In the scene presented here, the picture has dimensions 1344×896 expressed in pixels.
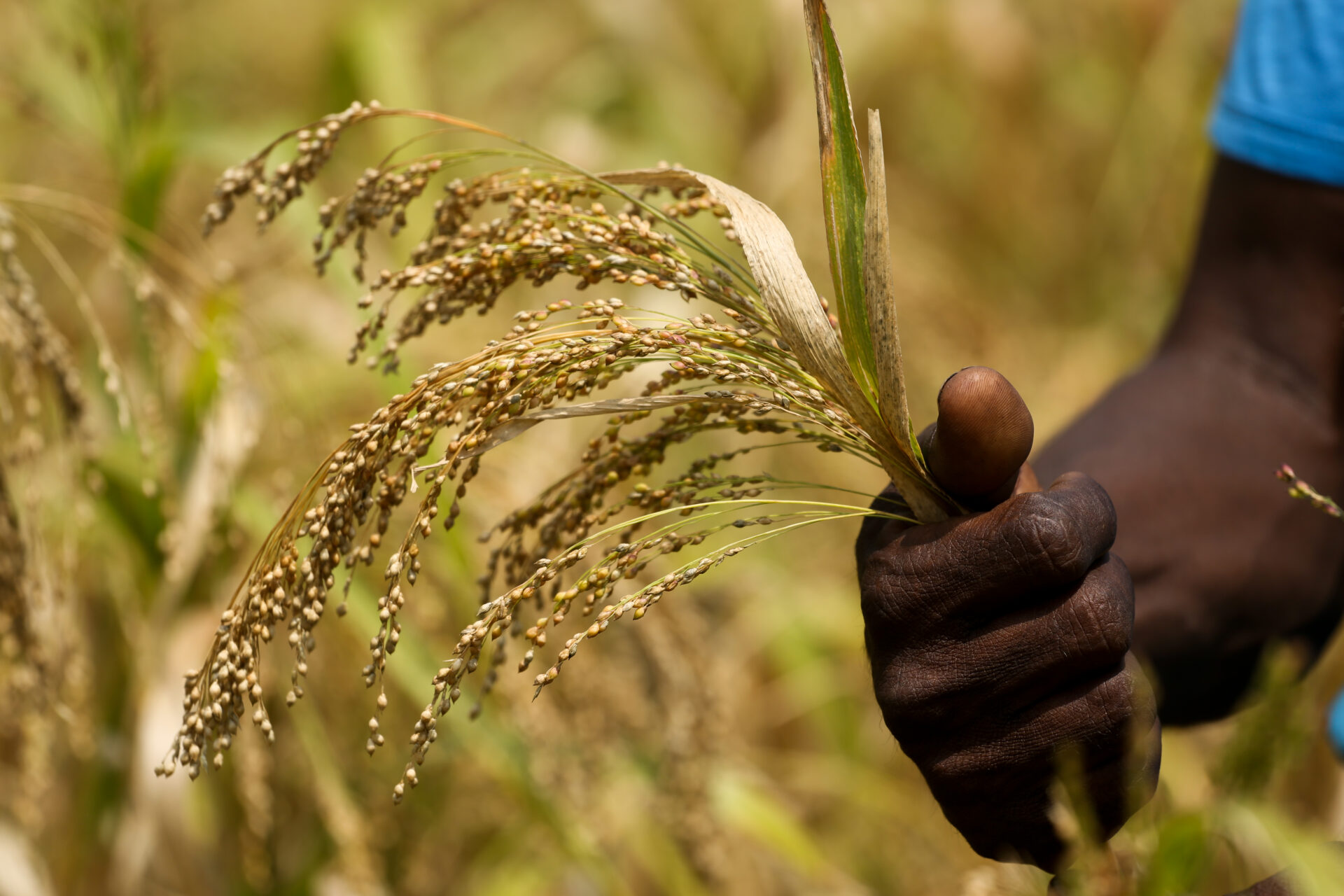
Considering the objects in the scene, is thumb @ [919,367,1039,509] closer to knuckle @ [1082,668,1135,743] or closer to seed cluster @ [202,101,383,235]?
knuckle @ [1082,668,1135,743]

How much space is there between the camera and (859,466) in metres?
3.98

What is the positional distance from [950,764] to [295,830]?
1.95 m

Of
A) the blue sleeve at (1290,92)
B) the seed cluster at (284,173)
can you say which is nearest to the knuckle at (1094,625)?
the seed cluster at (284,173)

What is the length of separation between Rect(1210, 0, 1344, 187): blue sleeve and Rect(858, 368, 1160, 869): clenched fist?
1025mm

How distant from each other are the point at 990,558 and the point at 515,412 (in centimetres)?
49

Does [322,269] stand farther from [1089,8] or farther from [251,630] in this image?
[1089,8]

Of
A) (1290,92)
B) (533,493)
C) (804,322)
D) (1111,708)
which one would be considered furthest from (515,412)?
(1290,92)

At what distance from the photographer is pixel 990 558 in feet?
3.55

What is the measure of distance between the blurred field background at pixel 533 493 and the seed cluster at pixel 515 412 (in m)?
0.50

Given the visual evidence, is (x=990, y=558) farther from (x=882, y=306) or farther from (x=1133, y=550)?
(x=1133, y=550)

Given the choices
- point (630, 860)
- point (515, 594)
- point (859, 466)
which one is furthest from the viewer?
point (859, 466)

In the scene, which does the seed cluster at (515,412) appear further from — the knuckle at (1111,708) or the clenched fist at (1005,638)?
the knuckle at (1111,708)

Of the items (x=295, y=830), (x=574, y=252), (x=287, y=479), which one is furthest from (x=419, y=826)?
(x=574, y=252)

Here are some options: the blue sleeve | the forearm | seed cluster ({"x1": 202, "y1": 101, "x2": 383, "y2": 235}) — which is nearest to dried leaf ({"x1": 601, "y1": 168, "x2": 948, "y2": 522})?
seed cluster ({"x1": 202, "y1": 101, "x2": 383, "y2": 235})
